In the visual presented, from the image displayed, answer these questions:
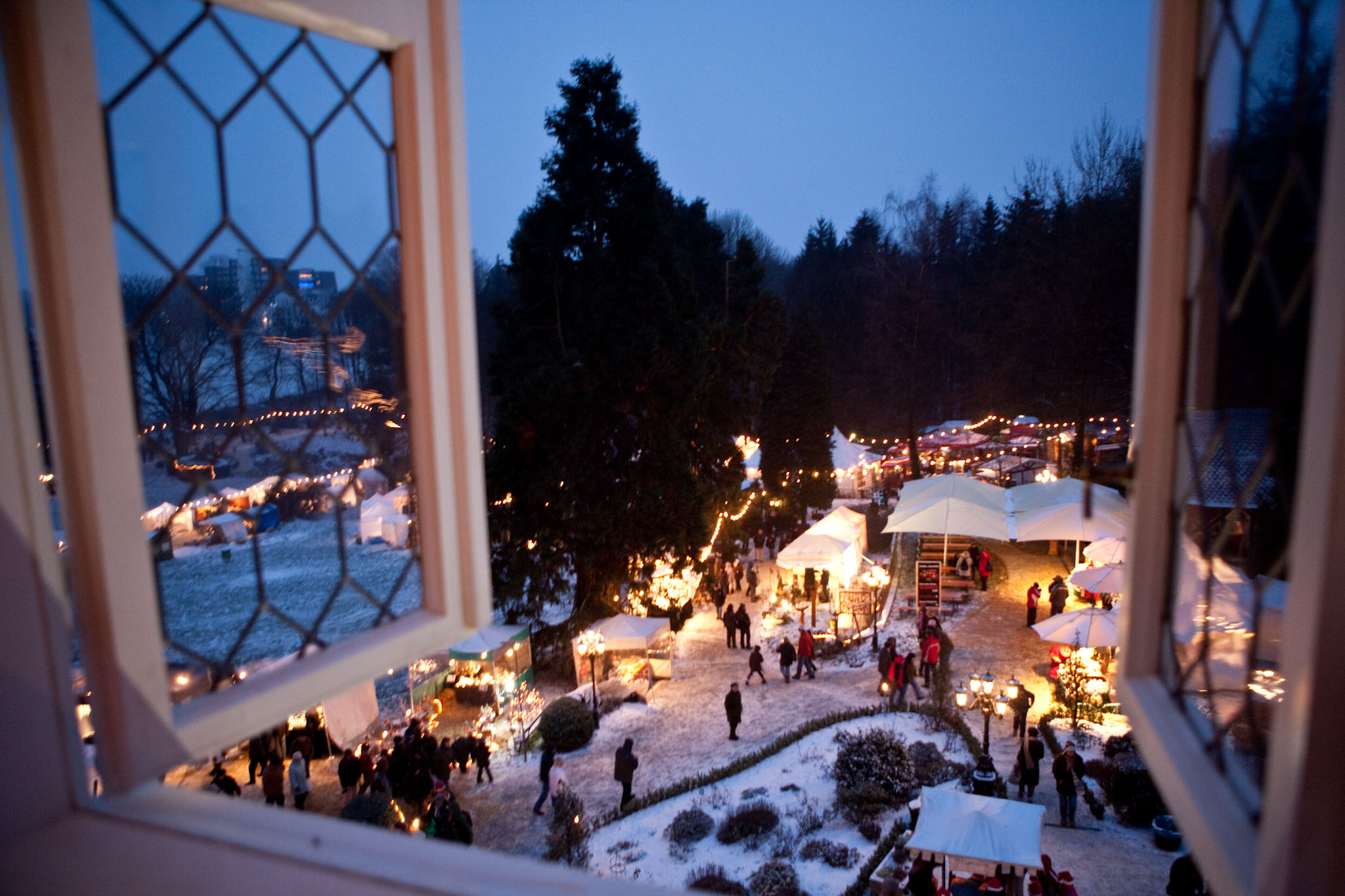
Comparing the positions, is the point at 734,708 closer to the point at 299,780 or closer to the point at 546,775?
the point at 546,775

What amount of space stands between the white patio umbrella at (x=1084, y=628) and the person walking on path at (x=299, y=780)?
8.69 metres

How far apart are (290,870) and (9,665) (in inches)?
16.2

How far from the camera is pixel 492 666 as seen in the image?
35.3 ft

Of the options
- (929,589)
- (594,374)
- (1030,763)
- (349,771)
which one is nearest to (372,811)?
(349,771)

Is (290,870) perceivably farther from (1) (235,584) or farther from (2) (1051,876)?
(2) (1051,876)

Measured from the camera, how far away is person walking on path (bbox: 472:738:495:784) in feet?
29.8

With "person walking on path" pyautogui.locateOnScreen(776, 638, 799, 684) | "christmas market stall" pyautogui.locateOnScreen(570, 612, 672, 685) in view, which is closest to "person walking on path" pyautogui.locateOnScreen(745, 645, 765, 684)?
"person walking on path" pyautogui.locateOnScreen(776, 638, 799, 684)

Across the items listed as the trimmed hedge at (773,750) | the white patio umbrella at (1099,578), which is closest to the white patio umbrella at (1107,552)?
the white patio umbrella at (1099,578)

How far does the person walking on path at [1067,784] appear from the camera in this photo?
7.16 metres

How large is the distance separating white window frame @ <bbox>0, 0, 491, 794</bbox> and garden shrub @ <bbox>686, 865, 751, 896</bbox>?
20.3ft

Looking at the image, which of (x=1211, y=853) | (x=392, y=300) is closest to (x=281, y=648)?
(x=392, y=300)

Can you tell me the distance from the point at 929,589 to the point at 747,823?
23.8 feet

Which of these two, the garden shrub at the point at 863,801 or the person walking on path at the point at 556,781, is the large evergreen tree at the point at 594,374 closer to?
the person walking on path at the point at 556,781

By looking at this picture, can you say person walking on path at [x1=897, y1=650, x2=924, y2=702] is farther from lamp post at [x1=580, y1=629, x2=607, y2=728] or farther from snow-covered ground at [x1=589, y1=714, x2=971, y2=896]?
lamp post at [x1=580, y1=629, x2=607, y2=728]
